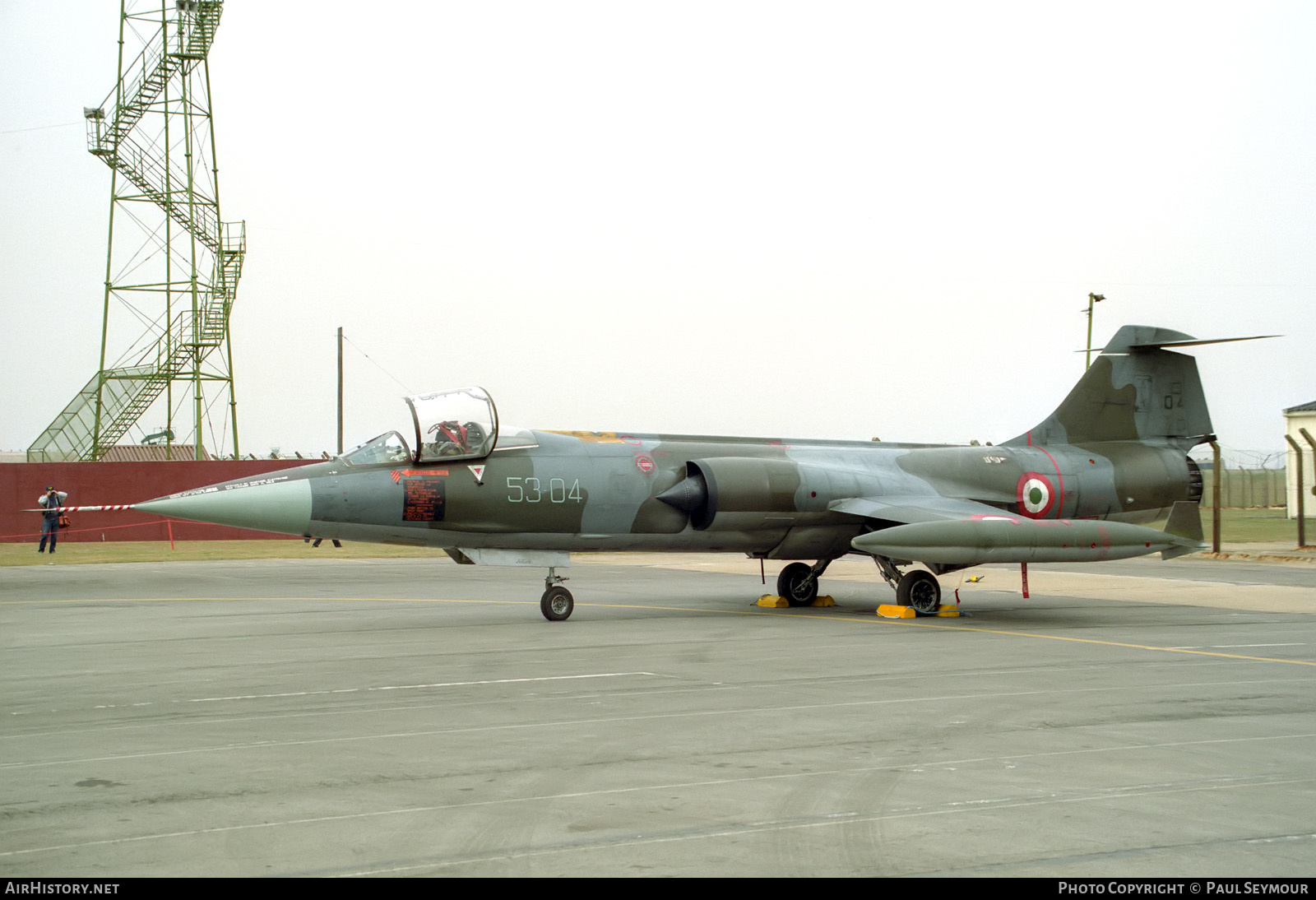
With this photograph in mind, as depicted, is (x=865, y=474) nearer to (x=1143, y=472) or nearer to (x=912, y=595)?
(x=912, y=595)

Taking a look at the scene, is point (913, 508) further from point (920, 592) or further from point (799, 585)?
point (799, 585)

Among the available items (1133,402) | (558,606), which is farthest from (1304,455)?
(558,606)

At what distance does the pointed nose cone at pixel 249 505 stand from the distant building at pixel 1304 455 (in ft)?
135

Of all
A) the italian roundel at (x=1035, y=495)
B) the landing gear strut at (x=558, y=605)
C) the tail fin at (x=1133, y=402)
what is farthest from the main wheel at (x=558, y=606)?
the tail fin at (x=1133, y=402)

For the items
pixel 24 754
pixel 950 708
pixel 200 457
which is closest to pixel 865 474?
pixel 950 708

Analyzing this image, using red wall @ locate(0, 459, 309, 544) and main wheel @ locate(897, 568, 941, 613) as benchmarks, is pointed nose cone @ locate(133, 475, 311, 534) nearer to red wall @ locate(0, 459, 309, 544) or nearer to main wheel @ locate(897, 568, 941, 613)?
main wheel @ locate(897, 568, 941, 613)

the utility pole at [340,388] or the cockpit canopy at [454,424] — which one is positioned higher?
the utility pole at [340,388]

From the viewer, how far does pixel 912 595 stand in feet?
50.8

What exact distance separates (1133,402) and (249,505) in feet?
44.3

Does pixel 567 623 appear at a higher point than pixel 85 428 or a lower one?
lower

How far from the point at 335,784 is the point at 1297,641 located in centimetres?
1056

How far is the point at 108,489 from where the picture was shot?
121 ft

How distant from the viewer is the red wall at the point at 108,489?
36250 millimetres

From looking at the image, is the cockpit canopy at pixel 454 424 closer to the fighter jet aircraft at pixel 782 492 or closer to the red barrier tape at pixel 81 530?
the fighter jet aircraft at pixel 782 492
